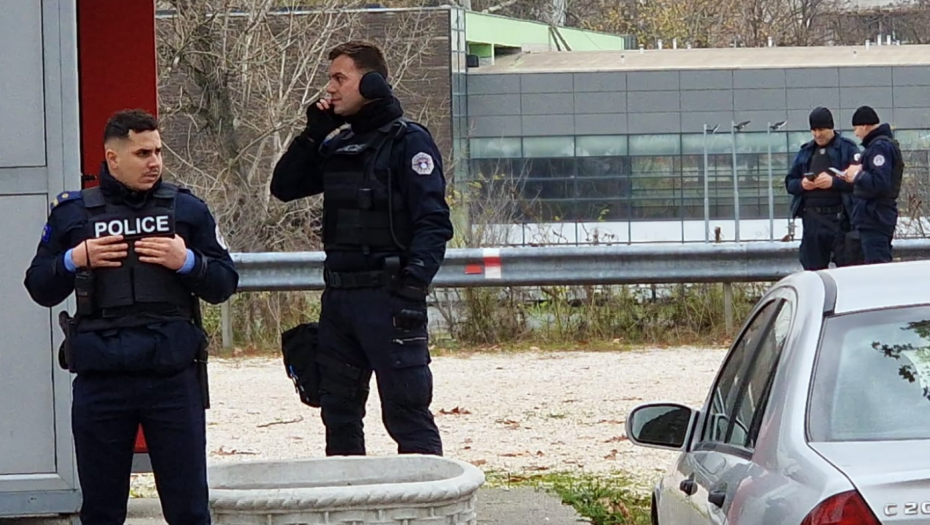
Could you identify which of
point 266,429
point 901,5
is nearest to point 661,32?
point 901,5

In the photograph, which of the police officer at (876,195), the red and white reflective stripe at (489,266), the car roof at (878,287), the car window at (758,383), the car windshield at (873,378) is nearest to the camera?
the car windshield at (873,378)

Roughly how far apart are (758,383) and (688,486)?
0.45 meters

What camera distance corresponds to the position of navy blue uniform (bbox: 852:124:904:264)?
37.7 feet

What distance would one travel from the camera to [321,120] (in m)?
6.02

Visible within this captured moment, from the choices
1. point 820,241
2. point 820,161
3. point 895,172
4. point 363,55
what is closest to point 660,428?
point 363,55

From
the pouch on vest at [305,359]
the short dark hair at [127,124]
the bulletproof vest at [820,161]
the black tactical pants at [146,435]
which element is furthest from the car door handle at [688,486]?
the bulletproof vest at [820,161]

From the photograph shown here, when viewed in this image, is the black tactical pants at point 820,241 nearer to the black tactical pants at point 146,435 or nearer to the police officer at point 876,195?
the police officer at point 876,195

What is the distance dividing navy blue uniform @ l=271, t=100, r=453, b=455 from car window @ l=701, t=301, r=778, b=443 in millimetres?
1629

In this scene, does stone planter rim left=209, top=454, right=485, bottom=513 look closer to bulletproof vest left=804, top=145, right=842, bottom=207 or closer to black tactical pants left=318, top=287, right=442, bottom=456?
black tactical pants left=318, top=287, right=442, bottom=456

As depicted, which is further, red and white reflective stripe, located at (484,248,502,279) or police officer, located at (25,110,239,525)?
red and white reflective stripe, located at (484,248,502,279)

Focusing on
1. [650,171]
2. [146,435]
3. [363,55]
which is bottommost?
[146,435]

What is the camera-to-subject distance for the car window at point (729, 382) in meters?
4.04

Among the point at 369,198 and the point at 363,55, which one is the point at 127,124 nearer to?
the point at 369,198

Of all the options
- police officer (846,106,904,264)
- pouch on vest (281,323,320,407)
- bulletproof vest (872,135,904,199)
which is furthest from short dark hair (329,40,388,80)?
bulletproof vest (872,135,904,199)
